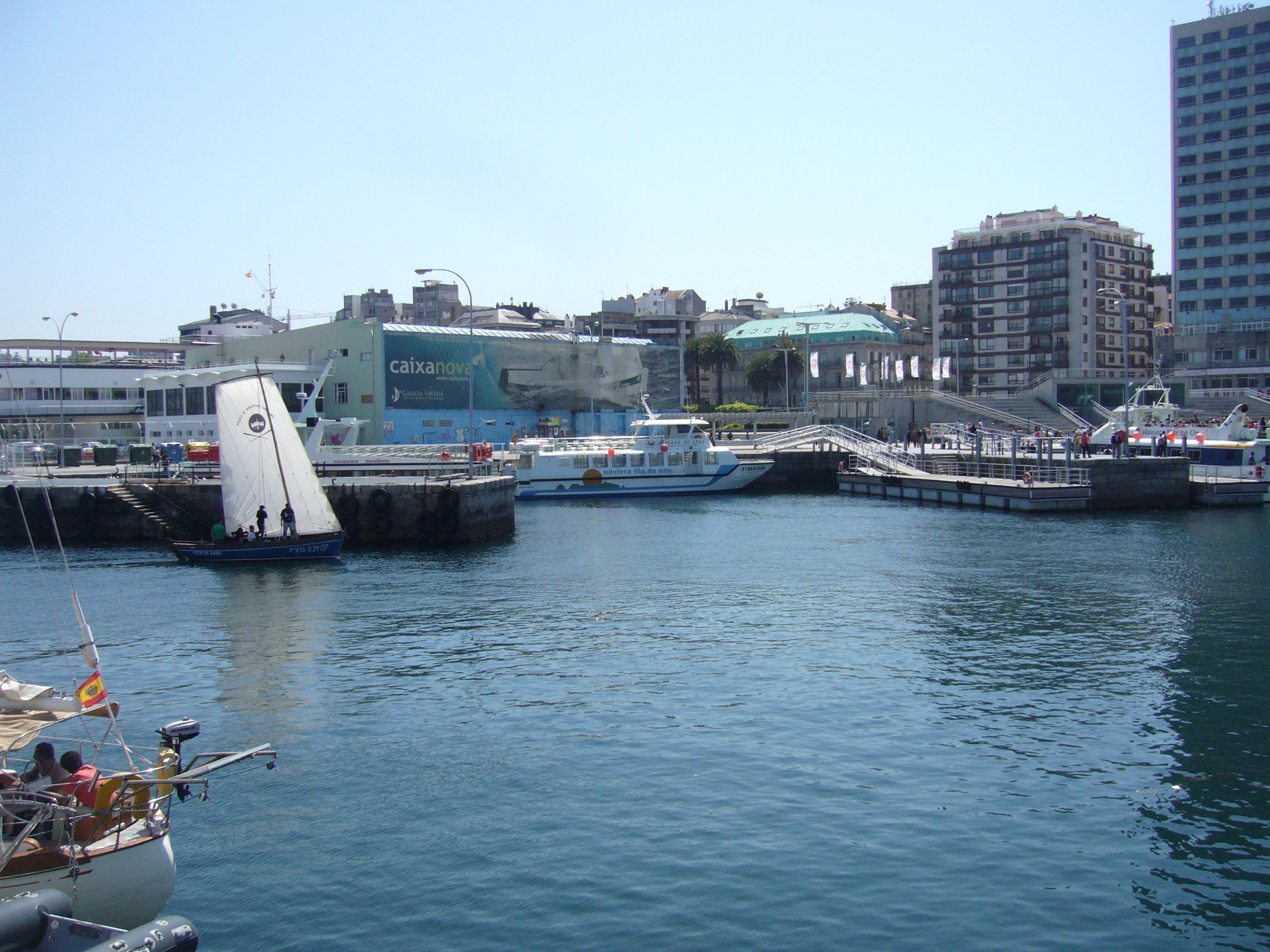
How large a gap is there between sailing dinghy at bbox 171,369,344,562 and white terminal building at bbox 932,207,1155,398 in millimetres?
102653

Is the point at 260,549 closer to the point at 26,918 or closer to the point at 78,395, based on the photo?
the point at 26,918

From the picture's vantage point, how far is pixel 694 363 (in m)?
147

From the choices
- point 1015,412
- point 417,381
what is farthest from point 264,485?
point 1015,412

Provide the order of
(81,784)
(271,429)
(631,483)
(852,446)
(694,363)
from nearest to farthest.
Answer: (81,784)
(271,429)
(631,483)
(852,446)
(694,363)

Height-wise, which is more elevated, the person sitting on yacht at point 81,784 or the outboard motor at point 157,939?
the person sitting on yacht at point 81,784

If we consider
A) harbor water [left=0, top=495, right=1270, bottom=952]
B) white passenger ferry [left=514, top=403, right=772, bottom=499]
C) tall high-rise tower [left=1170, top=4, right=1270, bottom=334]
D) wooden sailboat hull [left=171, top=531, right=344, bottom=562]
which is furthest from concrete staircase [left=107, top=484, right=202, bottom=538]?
tall high-rise tower [left=1170, top=4, right=1270, bottom=334]

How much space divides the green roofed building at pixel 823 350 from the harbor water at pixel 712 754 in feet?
299

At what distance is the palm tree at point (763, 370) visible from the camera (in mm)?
135250

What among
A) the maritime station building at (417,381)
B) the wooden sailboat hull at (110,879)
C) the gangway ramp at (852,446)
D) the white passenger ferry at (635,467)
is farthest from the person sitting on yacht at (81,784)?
the maritime station building at (417,381)

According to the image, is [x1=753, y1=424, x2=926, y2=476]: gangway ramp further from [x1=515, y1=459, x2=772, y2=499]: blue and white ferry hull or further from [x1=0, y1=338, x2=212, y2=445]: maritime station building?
[x1=0, y1=338, x2=212, y2=445]: maritime station building

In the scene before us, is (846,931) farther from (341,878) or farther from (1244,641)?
(1244,641)

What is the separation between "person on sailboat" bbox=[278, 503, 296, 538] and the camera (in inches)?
1660

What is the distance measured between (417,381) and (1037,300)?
82.3 metres

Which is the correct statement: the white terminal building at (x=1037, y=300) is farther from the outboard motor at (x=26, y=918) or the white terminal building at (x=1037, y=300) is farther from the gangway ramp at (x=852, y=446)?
the outboard motor at (x=26, y=918)
